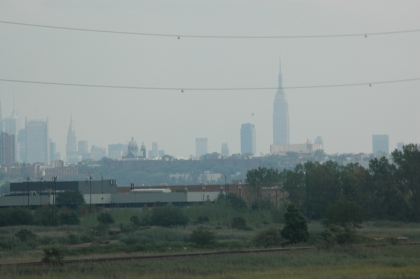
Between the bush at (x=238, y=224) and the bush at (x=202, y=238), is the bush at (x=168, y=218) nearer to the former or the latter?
the bush at (x=238, y=224)

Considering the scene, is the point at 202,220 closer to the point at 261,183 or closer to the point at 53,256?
the point at 261,183

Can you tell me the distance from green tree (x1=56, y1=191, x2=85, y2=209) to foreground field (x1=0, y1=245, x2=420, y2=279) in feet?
198

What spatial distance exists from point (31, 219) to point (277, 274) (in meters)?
46.0

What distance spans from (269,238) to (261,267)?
1153cm

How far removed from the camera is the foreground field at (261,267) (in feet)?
Answer: 99.7

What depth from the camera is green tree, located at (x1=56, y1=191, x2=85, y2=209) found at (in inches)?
3703

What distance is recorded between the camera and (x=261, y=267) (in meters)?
32.9

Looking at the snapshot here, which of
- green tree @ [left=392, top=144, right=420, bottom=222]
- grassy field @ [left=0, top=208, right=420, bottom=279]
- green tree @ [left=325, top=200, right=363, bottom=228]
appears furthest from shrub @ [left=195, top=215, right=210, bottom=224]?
grassy field @ [left=0, top=208, right=420, bottom=279]

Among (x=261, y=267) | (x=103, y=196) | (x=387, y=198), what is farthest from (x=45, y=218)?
(x=261, y=267)

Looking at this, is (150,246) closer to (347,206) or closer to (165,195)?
(347,206)

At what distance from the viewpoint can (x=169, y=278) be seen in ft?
96.4

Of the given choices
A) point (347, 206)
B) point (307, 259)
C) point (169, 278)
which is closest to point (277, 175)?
point (347, 206)

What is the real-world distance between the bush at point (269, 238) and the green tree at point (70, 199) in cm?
5199

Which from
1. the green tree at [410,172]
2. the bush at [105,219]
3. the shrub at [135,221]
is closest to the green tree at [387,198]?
the green tree at [410,172]
